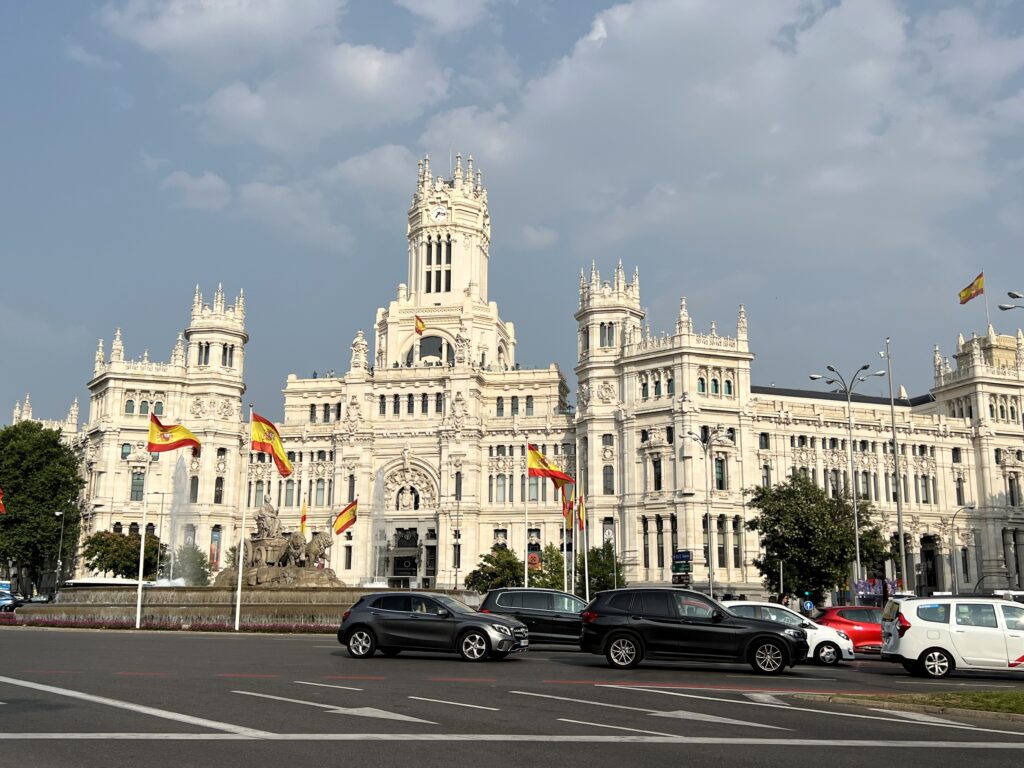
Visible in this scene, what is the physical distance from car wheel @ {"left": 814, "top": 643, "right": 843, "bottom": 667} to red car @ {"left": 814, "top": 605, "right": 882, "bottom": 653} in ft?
18.6

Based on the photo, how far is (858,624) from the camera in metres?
36.7

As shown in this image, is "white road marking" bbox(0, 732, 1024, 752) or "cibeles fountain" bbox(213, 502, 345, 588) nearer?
"white road marking" bbox(0, 732, 1024, 752)

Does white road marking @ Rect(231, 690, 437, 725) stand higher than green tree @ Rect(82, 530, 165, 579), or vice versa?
green tree @ Rect(82, 530, 165, 579)

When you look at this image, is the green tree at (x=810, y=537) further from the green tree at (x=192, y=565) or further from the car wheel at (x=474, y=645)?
the green tree at (x=192, y=565)

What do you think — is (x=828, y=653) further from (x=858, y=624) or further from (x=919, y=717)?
(x=919, y=717)

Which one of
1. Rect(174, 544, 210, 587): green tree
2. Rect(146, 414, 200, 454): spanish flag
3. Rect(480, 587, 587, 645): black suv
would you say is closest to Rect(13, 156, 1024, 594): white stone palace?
Rect(174, 544, 210, 587): green tree

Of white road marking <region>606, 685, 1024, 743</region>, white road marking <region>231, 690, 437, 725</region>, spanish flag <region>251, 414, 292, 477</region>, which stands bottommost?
white road marking <region>606, 685, 1024, 743</region>

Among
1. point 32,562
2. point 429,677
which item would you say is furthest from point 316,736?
point 32,562

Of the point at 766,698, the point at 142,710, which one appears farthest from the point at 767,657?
the point at 142,710

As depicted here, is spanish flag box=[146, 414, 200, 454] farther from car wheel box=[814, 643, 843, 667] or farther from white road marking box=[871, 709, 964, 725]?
white road marking box=[871, 709, 964, 725]

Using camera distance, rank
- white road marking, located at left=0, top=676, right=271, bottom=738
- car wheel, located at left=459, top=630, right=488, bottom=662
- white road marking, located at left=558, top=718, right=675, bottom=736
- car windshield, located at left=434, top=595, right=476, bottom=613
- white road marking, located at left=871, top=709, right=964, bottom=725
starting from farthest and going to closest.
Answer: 1. car windshield, located at left=434, top=595, right=476, bottom=613
2. car wheel, located at left=459, top=630, right=488, bottom=662
3. white road marking, located at left=871, top=709, right=964, bottom=725
4. white road marking, located at left=558, top=718, right=675, bottom=736
5. white road marking, located at left=0, top=676, right=271, bottom=738

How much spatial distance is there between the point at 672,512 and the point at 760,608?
61.7m

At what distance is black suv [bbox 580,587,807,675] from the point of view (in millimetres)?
25641

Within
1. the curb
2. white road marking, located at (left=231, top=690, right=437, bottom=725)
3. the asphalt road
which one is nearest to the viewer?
the asphalt road
